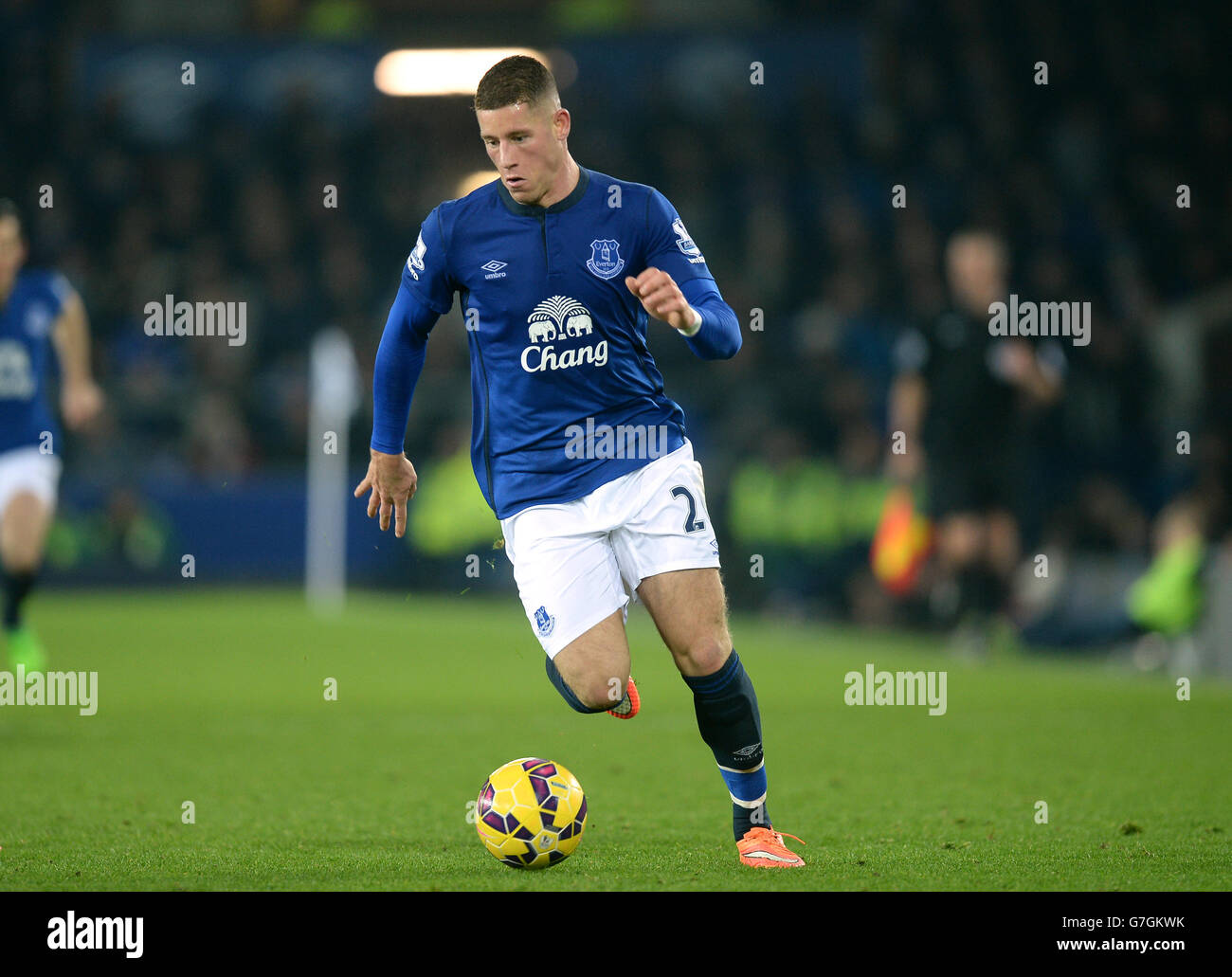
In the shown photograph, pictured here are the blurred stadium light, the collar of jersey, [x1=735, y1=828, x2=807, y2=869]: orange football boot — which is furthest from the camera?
the blurred stadium light

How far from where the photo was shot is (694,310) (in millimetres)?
4574

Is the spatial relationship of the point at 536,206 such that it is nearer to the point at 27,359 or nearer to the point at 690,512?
the point at 690,512

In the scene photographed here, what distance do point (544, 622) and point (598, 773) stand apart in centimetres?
194

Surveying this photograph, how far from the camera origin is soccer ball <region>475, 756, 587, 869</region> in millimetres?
4543

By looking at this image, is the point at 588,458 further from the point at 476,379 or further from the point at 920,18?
the point at 920,18

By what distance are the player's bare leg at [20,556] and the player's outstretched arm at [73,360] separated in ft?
1.78

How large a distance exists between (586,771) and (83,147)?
1660 cm

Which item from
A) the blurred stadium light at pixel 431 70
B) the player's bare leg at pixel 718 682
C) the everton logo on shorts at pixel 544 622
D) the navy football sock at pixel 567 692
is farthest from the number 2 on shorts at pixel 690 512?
the blurred stadium light at pixel 431 70

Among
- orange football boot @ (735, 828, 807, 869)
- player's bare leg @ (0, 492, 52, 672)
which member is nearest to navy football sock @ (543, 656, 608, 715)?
orange football boot @ (735, 828, 807, 869)

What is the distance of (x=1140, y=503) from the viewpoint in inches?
556

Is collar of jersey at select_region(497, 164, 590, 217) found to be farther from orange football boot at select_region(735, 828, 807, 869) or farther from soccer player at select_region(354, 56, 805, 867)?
orange football boot at select_region(735, 828, 807, 869)

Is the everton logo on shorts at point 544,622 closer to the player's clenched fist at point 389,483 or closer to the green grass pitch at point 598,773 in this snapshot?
the player's clenched fist at point 389,483

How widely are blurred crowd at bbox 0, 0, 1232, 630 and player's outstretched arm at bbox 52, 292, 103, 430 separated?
760cm

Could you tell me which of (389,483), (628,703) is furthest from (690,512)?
(389,483)
